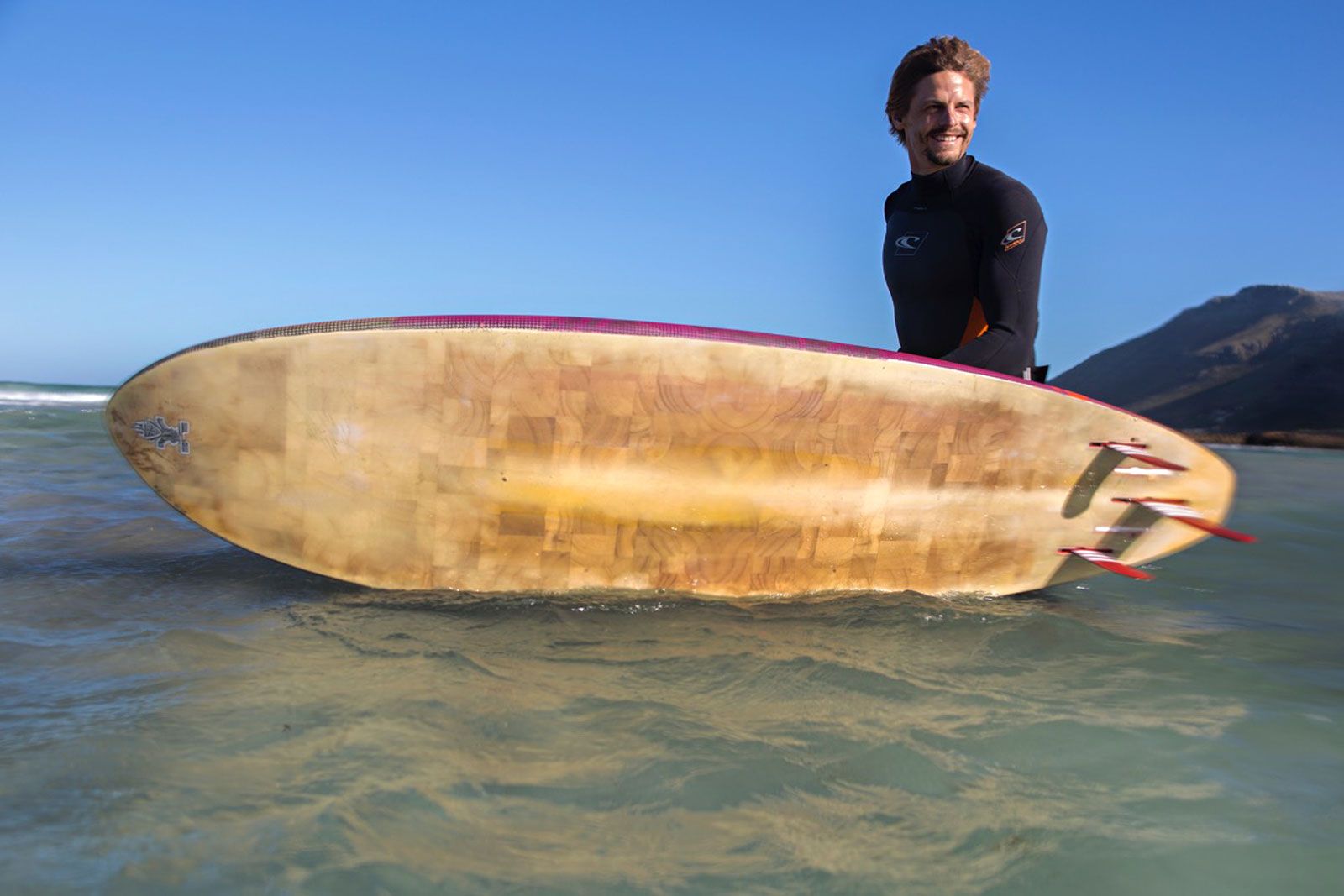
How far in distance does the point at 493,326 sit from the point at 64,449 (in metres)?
6.02

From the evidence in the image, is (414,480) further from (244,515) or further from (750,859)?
(750,859)

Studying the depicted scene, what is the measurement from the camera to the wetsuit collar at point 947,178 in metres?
3.02

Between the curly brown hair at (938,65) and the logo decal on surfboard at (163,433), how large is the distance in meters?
2.79

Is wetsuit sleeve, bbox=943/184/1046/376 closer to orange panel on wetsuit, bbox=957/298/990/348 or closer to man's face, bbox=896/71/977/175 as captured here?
orange panel on wetsuit, bbox=957/298/990/348

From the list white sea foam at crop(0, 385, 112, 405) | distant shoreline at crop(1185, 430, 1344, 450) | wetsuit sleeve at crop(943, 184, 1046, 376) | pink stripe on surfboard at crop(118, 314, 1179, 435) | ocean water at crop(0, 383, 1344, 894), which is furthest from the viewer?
distant shoreline at crop(1185, 430, 1344, 450)

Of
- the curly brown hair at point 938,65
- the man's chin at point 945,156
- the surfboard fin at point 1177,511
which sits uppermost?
the curly brown hair at point 938,65

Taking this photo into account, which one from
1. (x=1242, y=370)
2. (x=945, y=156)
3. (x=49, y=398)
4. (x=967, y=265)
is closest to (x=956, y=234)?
(x=967, y=265)

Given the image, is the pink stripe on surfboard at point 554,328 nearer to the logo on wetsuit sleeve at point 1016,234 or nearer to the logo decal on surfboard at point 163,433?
the logo decal on surfboard at point 163,433

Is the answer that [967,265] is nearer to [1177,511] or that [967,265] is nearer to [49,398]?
[1177,511]

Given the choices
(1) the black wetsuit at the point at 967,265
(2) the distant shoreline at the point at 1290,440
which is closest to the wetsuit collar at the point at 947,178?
(1) the black wetsuit at the point at 967,265

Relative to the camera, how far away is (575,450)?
2348 millimetres

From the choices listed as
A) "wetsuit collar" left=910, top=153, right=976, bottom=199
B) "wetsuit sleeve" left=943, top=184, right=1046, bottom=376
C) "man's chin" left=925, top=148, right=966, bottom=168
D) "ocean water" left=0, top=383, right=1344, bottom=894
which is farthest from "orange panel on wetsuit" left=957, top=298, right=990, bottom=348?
"ocean water" left=0, top=383, right=1344, bottom=894

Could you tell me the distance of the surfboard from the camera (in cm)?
231

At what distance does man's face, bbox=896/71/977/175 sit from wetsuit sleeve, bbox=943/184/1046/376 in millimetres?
375
